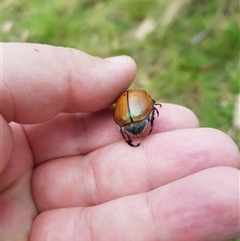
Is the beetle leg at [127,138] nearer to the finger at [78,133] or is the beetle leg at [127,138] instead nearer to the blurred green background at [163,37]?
the finger at [78,133]

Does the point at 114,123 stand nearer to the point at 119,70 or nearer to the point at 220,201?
the point at 119,70

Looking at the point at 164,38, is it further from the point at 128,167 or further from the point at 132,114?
the point at 128,167

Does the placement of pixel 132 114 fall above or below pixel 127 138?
above

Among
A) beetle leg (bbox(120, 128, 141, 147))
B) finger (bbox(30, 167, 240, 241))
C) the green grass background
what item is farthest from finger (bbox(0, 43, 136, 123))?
the green grass background

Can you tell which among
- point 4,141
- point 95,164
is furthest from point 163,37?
point 4,141

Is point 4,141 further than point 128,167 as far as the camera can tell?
No

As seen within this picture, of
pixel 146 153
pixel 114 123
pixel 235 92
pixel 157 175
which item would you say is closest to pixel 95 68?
pixel 114 123

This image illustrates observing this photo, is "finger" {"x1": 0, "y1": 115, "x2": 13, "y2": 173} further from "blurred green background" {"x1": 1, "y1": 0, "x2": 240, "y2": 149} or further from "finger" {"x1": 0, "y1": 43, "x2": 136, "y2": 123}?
"blurred green background" {"x1": 1, "y1": 0, "x2": 240, "y2": 149}
